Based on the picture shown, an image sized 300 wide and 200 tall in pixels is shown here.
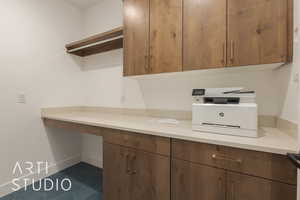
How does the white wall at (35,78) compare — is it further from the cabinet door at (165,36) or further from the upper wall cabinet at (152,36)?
the cabinet door at (165,36)

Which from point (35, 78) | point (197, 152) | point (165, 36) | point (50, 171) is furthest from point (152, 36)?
point (50, 171)

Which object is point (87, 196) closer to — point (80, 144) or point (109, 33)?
point (80, 144)

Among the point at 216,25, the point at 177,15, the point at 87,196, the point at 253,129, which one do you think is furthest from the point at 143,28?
the point at 87,196

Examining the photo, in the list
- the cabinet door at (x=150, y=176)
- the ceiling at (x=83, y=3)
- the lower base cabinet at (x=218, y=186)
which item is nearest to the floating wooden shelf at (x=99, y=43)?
the ceiling at (x=83, y=3)

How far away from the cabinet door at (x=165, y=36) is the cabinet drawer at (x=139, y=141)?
663 mm

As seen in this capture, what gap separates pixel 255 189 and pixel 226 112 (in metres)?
0.47

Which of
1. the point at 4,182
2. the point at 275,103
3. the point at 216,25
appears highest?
the point at 216,25

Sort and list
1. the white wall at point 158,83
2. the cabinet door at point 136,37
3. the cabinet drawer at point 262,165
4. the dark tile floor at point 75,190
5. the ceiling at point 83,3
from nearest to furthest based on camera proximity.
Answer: the cabinet drawer at point 262,165 → the white wall at point 158,83 → the cabinet door at point 136,37 → the dark tile floor at point 75,190 → the ceiling at point 83,3

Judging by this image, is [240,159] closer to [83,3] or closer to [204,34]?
[204,34]

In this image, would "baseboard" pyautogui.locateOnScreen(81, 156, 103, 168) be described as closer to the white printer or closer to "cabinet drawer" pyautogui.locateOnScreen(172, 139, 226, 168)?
"cabinet drawer" pyautogui.locateOnScreen(172, 139, 226, 168)

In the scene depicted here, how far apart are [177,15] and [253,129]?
3.71 feet

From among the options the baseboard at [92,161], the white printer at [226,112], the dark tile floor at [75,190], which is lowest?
the dark tile floor at [75,190]

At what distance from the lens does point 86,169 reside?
2334 millimetres

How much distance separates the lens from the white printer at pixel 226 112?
980 mm
